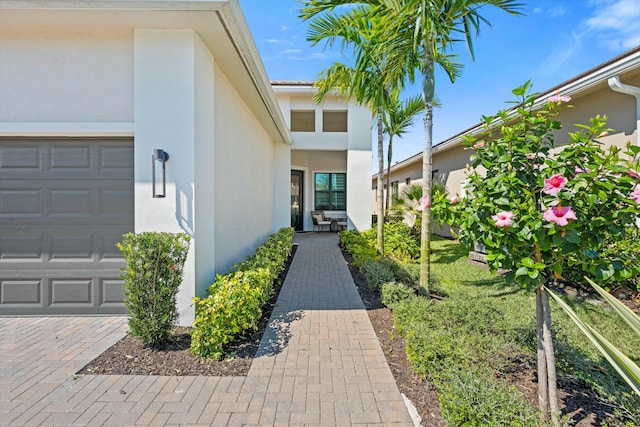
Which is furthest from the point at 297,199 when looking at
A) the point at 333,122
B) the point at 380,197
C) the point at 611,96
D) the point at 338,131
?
the point at 611,96

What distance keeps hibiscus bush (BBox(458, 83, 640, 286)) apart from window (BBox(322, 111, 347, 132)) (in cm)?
1047

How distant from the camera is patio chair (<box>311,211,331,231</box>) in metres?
14.1

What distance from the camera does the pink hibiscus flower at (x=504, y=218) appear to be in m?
1.84

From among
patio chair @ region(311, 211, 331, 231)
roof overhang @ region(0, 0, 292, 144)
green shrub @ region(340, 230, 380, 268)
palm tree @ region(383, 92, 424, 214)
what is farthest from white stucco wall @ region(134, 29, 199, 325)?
patio chair @ region(311, 211, 331, 231)

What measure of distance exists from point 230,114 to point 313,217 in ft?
30.5

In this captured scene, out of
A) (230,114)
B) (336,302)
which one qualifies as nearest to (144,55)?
(230,114)

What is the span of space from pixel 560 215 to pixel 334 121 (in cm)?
1134

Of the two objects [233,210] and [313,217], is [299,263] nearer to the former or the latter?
[233,210]

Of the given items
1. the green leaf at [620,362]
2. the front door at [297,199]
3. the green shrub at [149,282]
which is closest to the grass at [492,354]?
the green leaf at [620,362]

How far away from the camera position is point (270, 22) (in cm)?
590

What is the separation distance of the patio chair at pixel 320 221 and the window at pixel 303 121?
4.17 meters

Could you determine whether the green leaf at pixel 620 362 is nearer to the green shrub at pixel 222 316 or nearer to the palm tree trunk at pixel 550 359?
the palm tree trunk at pixel 550 359

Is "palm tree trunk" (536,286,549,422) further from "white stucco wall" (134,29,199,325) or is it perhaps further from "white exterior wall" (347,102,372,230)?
"white exterior wall" (347,102,372,230)

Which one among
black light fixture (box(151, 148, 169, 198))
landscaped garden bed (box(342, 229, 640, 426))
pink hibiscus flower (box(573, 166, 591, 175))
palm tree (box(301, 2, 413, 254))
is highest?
palm tree (box(301, 2, 413, 254))
